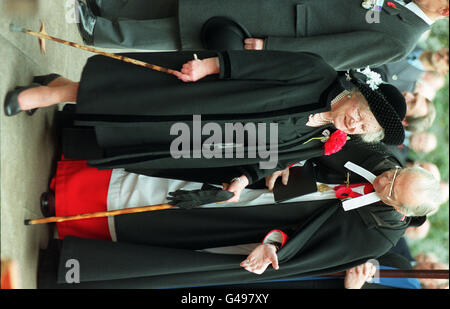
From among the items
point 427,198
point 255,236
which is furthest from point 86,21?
point 427,198

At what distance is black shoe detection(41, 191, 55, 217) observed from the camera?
255 cm

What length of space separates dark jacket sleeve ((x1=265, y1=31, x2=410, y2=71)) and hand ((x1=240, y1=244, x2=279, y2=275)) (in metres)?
1.07

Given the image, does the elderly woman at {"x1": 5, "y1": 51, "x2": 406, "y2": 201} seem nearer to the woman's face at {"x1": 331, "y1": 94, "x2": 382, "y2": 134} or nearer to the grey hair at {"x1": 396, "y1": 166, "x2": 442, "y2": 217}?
the woman's face at {"x1": 331, "y1": 94, "x2": 382, "y2": 134}

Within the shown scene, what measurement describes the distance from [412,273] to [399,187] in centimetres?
71

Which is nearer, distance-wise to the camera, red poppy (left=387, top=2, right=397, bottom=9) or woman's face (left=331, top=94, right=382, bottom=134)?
woman's face (left=331, top=94, right=382, bottom=134)

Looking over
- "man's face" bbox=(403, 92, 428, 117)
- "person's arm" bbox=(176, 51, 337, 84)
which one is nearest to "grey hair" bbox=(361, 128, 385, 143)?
"person's arm" bbox=(176, 51, 337, 84)

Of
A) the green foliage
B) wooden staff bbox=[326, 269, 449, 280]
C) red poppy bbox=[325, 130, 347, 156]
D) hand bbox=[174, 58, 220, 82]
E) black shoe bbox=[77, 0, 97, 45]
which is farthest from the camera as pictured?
the green foliage

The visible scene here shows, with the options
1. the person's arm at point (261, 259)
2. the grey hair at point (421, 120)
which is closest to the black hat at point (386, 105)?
the person's arm at point (261, 259)

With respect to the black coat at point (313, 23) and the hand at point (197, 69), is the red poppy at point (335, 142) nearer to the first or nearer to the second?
the black coat at point (313, 23)

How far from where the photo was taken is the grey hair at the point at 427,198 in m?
2.43

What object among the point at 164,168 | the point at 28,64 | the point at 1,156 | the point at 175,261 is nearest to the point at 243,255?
the point at 175,261

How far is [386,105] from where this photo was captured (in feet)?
7.30

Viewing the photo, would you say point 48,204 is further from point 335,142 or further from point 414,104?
point 414,104

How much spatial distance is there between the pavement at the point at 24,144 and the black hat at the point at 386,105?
164 cm
